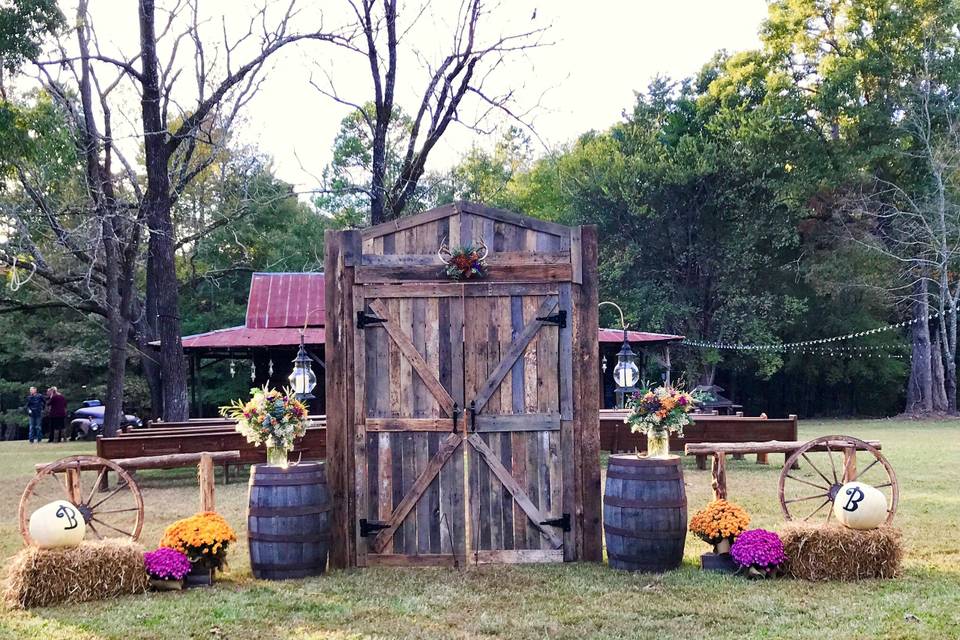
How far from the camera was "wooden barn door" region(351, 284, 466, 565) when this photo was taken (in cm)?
716

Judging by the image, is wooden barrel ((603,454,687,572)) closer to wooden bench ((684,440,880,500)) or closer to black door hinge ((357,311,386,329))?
wooden bench ((684,440,880,500))

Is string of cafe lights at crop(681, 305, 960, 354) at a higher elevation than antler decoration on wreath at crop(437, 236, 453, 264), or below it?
higher

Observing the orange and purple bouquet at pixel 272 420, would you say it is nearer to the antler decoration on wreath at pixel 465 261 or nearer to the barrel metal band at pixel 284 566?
the barrel metal band at pixel 284 566

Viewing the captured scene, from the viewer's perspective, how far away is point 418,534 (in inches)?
282

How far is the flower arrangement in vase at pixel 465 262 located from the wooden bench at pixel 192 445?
4.98m

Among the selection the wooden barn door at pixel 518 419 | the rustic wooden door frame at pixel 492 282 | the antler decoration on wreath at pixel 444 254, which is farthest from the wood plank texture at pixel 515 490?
the antler decoration on wreath at pixel 444 254

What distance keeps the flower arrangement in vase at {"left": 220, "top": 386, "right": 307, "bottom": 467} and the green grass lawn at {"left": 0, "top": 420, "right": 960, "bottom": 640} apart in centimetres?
98

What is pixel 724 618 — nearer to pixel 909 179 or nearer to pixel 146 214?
pixel 146 214

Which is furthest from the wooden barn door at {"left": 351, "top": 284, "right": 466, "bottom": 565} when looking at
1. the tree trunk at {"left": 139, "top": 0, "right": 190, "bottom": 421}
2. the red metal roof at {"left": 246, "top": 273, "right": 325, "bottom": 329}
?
the red metal roof at {"left": 246, "top": 273, "right": 325, "bottom": 329}

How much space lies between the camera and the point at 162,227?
53.8 feet

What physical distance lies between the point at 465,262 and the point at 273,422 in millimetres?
A: 1924

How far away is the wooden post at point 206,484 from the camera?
7078 mm

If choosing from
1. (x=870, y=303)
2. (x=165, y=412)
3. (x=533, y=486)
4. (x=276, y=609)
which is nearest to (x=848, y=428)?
(x=870, y=303)

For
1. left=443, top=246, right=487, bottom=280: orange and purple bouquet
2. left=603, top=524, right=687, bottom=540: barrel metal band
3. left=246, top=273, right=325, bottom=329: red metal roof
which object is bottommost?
left=603, top=524, right=687, bottom=540: barrel metal band
